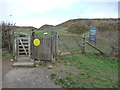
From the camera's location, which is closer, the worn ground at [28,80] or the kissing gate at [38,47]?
the worn ground at [28,80]

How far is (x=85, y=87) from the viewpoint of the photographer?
3.58m

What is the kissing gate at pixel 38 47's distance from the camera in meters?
6.15

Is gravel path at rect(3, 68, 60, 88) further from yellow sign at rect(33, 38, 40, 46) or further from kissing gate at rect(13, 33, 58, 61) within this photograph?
yellow sign at rect(33, 38, 40, 46)

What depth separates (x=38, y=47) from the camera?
A: 6219mm

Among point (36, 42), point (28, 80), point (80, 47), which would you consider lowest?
point (28, 80)

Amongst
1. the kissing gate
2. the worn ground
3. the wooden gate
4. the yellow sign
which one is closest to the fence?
the kissing gate

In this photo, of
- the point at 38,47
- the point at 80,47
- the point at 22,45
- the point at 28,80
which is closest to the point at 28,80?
the point at 28,80

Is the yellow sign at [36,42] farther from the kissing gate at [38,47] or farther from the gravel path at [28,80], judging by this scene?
the gravel path at [28,80]

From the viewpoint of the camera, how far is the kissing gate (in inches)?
242

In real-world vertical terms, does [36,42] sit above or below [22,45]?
above

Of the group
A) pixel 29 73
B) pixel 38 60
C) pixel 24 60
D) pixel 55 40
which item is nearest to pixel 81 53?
pixel 55 40

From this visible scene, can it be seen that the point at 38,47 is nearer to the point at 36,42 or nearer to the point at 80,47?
the point at 36,42

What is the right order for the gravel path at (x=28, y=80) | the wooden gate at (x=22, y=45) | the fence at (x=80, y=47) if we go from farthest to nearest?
the fence at (x=80, y=47)
the wooden gate at (x=22, y=45)
the gravel path at (x=28, y=80)

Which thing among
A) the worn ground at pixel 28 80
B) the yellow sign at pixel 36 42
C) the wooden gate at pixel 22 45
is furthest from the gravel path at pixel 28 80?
the wooden gate at pixel 22 45
